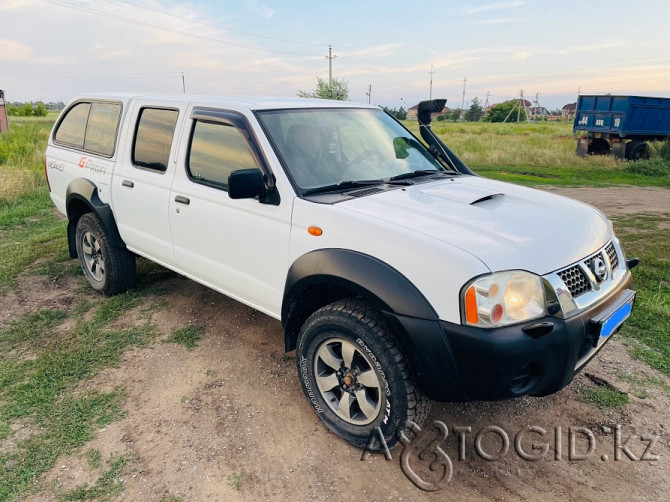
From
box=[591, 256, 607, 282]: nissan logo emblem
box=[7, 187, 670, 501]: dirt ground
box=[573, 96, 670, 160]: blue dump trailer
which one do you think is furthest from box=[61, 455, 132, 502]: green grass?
box=[573, 96, 670, 160]: blue dump trailer

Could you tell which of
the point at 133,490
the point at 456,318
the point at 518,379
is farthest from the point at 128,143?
the point at 518,379

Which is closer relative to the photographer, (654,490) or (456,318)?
(456,318)

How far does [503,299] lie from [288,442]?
1470 millimetres

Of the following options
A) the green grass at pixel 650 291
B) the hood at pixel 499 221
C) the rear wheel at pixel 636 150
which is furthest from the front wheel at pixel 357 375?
the rear wheel at pixel 636 150

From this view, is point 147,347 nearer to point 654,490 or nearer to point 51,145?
point 51,145

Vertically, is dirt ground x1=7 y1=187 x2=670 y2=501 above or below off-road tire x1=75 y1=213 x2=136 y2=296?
below

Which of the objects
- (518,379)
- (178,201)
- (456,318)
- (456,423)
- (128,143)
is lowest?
(456,423)

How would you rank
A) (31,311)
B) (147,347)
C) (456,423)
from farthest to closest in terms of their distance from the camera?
1. (31,311)
2. (147,347)
3. (456,423)

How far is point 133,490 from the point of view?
2.54 metres

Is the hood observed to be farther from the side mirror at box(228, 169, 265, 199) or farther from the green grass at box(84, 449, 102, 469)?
the green grass at box(84, 449, 102, 469)

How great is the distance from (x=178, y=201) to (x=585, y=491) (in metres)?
3.10

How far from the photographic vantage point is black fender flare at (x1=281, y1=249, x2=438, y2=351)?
2.43 metres

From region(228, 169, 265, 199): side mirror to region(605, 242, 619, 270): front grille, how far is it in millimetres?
2072

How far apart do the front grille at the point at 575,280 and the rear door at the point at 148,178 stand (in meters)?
2.78
